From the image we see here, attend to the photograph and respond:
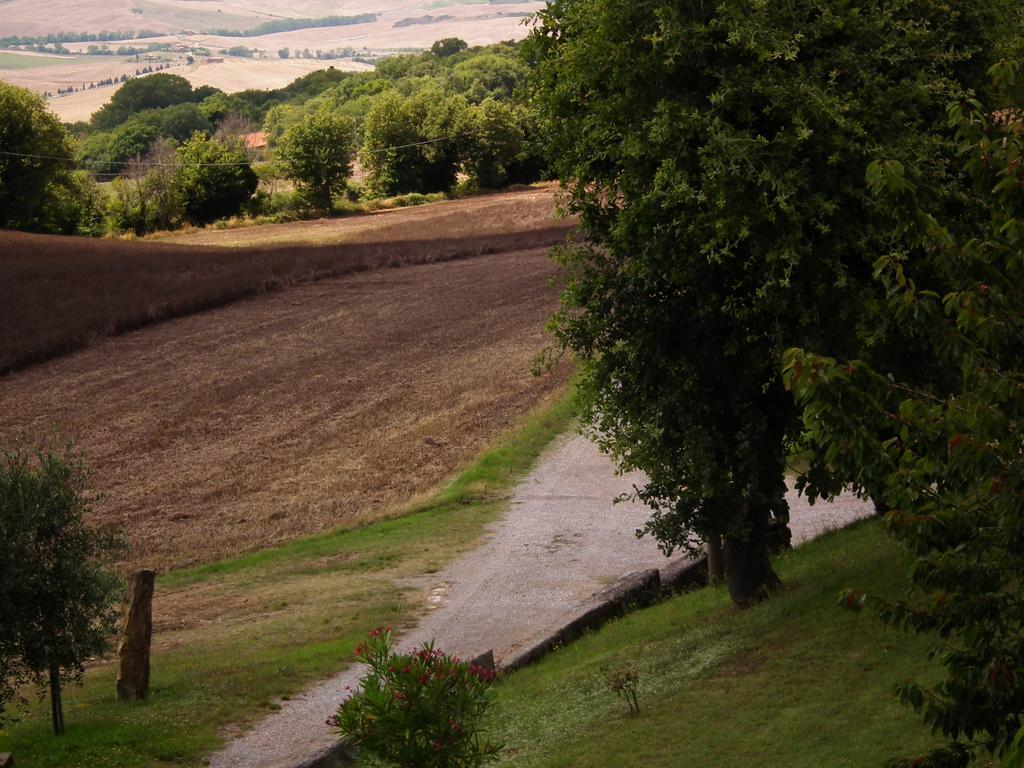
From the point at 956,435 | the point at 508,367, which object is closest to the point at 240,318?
the point at 508,367

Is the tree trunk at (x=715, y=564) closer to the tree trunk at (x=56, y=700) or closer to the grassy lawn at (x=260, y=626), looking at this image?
the grassy lawn at (x=260, y=626)

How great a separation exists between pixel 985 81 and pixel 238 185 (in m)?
93.1

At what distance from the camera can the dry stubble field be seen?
96.2ft

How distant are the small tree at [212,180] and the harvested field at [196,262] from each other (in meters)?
11.9

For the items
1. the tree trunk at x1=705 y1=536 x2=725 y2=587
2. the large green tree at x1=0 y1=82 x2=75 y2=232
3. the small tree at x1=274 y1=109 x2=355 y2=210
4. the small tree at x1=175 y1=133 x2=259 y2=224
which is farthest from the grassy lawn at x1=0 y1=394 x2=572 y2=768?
the small tree at x1=274 y1=109 x2=355 y2=210

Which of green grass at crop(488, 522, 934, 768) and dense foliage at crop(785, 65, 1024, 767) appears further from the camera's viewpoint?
green grass at crop(488, 522, 934, 768)

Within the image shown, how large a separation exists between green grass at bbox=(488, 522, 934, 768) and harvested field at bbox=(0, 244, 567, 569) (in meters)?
9.73

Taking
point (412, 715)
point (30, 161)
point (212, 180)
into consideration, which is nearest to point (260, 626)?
point (412, 715)

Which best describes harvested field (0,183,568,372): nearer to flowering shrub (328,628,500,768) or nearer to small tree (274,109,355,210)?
small tree (274,109,355,210)

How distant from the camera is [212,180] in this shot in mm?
101500

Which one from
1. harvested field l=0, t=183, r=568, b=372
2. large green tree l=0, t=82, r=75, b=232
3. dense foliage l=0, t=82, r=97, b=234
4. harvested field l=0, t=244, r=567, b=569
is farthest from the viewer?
dense foliage l=0, t=82, r=97, b=234

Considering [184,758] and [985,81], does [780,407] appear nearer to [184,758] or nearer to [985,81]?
[985,81]

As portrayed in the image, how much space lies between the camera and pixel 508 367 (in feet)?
139

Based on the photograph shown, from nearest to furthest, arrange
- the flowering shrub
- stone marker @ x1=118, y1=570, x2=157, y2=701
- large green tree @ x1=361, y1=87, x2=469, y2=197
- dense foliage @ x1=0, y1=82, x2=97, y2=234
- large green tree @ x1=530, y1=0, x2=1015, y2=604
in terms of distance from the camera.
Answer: the flowering shrub < large green tree @ x1=530, y1=0, x2=1015, y2=604 < stone marker @ x1=118, y1=570, x2=157, y2=701 < dense foliage @ x1=0, y1=82, x2=97, y2=234 < large green tree @ x1=361, y1=87, x2=469, y2=197
